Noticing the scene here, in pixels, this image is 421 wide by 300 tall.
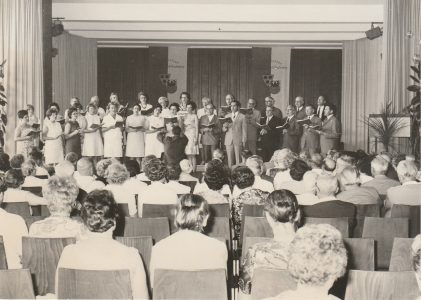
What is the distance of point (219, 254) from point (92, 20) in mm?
12281

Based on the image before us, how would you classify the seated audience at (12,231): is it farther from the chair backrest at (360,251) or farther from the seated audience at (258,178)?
the seated audience at (258,178)

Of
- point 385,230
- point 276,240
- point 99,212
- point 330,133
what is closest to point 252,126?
point 330,133

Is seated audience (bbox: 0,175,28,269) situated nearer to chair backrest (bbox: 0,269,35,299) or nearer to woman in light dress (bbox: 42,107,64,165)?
chair backrest (bbox: 0,269,35,299)

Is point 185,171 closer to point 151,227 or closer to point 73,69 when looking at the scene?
point 151,227

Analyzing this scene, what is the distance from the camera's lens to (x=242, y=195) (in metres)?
5.00

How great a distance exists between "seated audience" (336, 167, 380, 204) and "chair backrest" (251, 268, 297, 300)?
276 centimetres

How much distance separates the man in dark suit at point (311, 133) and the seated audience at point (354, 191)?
Answer: 8.33 m

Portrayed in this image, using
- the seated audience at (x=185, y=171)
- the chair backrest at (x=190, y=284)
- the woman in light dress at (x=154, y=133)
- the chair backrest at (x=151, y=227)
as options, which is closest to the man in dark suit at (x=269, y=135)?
the woman in light dress at (x=154, y=133)

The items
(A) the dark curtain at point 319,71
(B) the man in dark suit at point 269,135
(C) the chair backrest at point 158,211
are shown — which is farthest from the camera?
(A) the dark curtain at point 319,71

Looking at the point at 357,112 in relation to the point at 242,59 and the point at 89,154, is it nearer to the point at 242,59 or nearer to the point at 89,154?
the point at 242,59

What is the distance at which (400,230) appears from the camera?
4.33 metres

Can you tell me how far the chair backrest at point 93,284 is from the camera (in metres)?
2.55

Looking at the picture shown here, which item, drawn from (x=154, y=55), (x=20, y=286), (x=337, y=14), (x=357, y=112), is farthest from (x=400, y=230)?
(x=154, y=55)

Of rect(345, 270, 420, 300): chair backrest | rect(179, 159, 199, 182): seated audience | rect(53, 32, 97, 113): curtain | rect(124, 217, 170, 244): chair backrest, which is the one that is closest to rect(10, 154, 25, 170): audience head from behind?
rect(179, 159, 199, 182): seated audience
